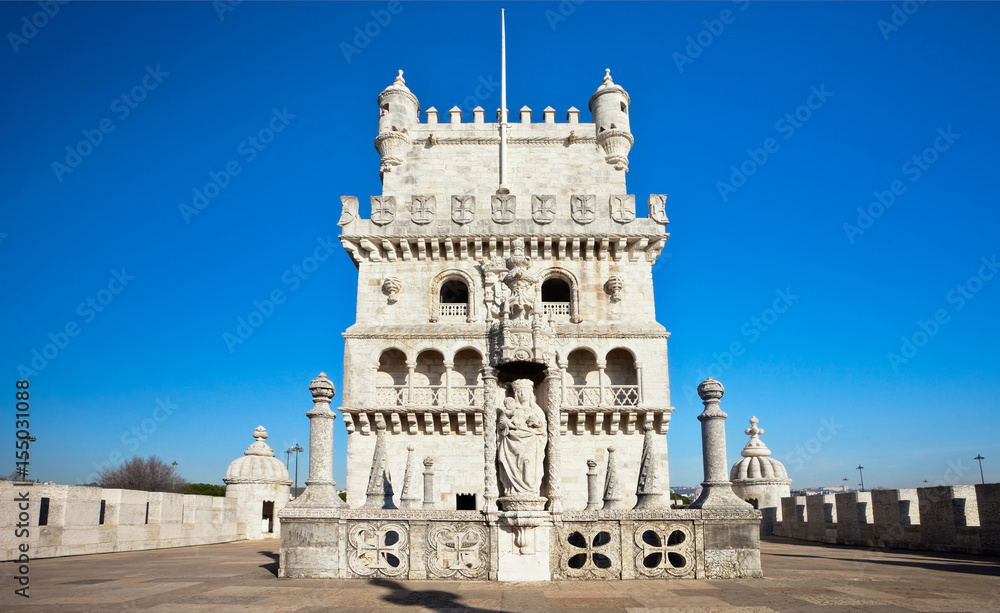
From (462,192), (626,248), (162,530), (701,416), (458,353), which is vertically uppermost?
(462,192)

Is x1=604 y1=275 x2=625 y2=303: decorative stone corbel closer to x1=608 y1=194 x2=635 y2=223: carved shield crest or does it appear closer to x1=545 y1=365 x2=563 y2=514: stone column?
x1=608 y1=194 x2=635 y2=223: carved shield crest

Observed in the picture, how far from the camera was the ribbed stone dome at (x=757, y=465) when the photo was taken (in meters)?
31.2

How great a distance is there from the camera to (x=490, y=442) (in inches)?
472

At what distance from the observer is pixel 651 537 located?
12.1 meters

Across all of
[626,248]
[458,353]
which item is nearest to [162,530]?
[458,353]

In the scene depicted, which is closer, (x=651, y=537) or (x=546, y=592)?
(x=546, y=592)

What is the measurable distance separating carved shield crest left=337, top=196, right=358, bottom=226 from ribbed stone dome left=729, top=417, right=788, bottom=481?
21.6 m

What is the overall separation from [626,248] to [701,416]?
56.1ft

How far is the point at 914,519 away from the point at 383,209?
2338cm

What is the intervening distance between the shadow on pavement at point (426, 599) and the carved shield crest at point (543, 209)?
67.4 ft

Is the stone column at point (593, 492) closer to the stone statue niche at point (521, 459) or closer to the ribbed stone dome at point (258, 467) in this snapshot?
the stone statue niche at point (521, 459)

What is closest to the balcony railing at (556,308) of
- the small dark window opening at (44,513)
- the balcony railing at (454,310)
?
the balcony railing at (454,310)

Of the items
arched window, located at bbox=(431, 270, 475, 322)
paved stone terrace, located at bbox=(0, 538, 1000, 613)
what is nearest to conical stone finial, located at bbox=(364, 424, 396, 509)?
paved stone terrace, located at bbox=(0, 538, 1000, 613)

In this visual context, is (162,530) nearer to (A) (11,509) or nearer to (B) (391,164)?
(A) (11,509)
